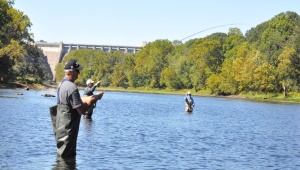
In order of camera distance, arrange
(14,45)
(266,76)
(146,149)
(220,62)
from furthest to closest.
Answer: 1. (220,62)
2. (266,76)
3. (14,45)
4. (146,149)

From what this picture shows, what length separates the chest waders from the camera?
14891 millimetres

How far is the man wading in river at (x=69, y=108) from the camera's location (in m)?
14.6

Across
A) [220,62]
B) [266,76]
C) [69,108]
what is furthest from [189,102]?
[220,62]

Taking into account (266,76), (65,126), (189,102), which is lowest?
(189,102)

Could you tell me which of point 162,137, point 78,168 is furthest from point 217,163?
point 162,137

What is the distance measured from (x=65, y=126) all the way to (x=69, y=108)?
534 mm

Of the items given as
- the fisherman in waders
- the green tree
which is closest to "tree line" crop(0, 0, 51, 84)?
the green tree

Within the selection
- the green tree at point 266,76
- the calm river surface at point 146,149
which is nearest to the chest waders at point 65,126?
the calm river surface at point 146,149

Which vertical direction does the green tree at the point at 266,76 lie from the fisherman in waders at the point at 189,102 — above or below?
above

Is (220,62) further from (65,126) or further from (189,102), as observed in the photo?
(65,126)

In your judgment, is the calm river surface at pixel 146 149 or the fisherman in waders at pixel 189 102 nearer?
the calm river surface at pixel 146 149

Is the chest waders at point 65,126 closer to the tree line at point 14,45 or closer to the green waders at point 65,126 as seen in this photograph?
the green waders at point 65,126

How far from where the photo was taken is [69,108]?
14805 mm

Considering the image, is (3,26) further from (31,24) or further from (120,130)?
(120,130)
